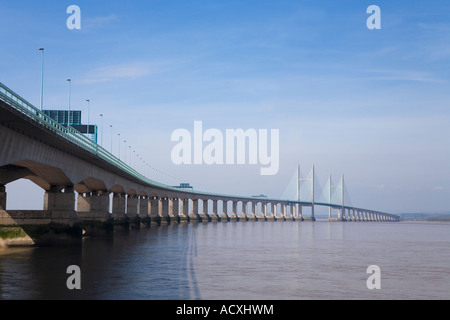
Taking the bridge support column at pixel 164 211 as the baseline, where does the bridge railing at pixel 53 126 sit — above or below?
above

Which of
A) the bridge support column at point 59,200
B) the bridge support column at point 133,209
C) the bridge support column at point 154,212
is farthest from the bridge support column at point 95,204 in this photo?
the bridge support column at point 154,212

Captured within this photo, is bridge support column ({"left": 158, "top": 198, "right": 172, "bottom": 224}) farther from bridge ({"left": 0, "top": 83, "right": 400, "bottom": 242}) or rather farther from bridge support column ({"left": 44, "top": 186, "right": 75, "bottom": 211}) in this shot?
bridge support column ({"left": 44, "top": 186, "right": 75, "bottom": 211})

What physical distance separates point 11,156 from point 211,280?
17.6 metres

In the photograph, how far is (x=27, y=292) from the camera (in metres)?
24.6

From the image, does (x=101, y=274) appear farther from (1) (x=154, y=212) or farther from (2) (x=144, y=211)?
(1) (x=154, y=212)

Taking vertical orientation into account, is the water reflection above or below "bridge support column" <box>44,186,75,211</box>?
below

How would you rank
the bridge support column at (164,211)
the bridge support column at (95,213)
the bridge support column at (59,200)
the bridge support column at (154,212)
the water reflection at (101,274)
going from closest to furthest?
the water reflection at (101,274) → the bridge support column at (59,200) → the bridge support column at (95,213) → the bridge support column at (154,212) → the bridge support column at (164,211)

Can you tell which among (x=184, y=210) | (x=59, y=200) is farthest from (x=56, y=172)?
(x=184, y=210)

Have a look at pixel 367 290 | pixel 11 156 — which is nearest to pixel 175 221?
pixel 11 156

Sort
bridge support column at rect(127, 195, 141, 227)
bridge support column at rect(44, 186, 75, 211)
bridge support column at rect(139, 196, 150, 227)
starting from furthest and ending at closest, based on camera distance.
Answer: bridge support column at rect(139, 196, 150, 227) → bridge support column at rect(127, 195, 141, 227) → bridge support column at rect(44, 186, 75, 211)

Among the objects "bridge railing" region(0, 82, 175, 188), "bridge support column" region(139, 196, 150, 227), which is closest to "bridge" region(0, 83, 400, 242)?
"bridge railing" region(0, 82, 175, 188)

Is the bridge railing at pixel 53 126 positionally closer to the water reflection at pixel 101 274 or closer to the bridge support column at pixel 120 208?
the water reflection at pixel 101 274

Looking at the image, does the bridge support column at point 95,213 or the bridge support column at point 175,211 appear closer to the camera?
the bridge support column at point 95,213
